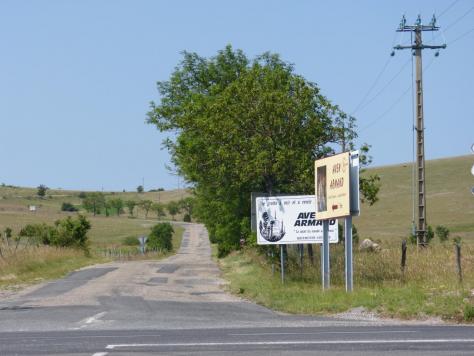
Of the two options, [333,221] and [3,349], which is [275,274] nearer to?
[333,221]

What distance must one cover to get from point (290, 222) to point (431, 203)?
7693cm

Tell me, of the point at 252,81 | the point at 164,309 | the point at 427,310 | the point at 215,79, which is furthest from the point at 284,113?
the point at 215,79

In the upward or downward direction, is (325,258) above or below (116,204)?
below

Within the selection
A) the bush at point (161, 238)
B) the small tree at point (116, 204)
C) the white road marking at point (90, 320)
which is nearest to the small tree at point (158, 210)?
the small tree at point (116, 204)

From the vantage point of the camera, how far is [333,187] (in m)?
24.7

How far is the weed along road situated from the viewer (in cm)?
1301

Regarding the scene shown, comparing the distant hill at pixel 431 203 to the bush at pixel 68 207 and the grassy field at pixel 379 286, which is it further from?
the bush at pixel 68 207

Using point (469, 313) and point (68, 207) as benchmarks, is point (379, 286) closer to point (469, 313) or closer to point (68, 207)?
point (469, 313)

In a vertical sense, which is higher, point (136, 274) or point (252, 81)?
point (252, 81)

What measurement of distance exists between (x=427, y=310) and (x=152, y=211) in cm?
17976

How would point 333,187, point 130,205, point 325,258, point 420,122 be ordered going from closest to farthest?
1. point 333,187
2. point 325,258
3. point 420,122
4. point 130,205

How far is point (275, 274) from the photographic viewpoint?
30.4 meters

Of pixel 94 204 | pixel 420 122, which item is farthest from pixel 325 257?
pixel 94 204

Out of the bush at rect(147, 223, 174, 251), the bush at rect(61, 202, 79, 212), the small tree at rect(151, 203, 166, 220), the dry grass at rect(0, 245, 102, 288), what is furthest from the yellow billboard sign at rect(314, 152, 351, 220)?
the small tree at rect(151, 203, 166, 220)
